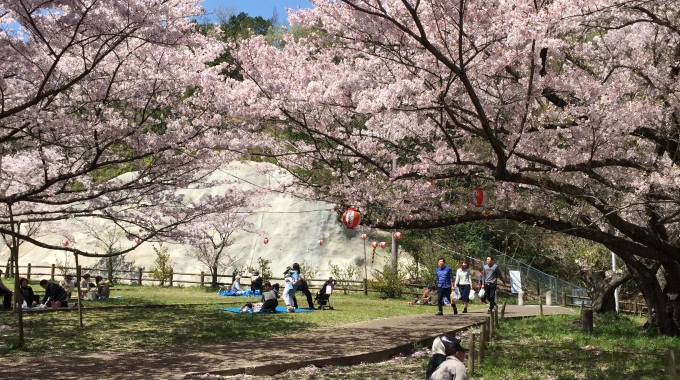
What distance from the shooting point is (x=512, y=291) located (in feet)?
112

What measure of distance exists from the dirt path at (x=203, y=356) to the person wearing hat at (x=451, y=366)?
14.3 feet

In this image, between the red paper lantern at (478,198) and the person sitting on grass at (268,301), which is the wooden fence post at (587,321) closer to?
the red paper lantern at (478,198)

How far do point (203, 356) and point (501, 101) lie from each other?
21.2 ft

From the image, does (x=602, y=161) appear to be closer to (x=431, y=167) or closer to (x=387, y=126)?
(x=431, y=167)

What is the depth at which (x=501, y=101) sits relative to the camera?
441 inches

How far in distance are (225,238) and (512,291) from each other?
15146mm

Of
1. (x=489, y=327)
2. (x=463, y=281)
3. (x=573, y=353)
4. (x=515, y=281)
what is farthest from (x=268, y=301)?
(x=515, y=281)

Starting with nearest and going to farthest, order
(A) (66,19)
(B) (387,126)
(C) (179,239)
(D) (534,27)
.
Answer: (D) (534,27), (A) (66,19), (B) (387,126), (C) (179,239)

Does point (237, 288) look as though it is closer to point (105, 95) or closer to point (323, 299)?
point (323, 299)

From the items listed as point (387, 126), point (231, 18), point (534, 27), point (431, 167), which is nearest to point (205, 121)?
point (387, 126)

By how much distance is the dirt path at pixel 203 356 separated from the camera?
32.0ft

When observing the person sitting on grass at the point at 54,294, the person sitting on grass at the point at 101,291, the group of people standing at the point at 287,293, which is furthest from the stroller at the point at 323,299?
the person sitting on grass at the point at 101,291

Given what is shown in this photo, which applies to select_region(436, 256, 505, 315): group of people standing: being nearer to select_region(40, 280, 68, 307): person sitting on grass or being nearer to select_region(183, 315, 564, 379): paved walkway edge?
select_region(183, 315, 564, 379): paved walkway edge

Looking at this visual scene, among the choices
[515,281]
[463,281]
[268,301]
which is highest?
[463,281]
